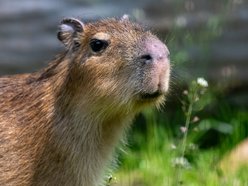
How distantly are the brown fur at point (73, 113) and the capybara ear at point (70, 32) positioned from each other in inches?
1.2

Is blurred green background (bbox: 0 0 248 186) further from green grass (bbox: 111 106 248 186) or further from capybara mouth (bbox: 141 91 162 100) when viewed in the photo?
capybara mouth (bbox: 141 91 162 100)

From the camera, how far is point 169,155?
348 inches

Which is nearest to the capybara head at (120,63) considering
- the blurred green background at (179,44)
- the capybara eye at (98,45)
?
the capybara eye at (98,45)

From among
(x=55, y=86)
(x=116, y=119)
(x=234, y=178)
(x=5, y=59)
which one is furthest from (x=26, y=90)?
(x=5, y=59)

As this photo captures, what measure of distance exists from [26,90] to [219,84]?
309 cm

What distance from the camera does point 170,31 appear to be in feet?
31.8

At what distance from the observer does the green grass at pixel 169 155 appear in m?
8.02

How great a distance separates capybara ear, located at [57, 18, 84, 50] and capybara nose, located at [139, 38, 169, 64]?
58 centimetres

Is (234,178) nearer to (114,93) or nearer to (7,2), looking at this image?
(114,93)

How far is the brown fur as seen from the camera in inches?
254

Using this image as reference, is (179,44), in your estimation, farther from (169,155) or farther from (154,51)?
(154,51)

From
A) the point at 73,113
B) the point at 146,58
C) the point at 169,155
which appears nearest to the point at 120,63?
the point at 146,58

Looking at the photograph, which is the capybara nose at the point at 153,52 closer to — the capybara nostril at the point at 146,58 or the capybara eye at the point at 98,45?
the capybara nostril at the point at 146,58

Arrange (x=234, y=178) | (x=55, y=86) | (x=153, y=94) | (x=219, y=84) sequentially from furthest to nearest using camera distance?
(x=219, y=84) → (x=234, y=178) → (x=55, y=86) → (x=153, y=94)
